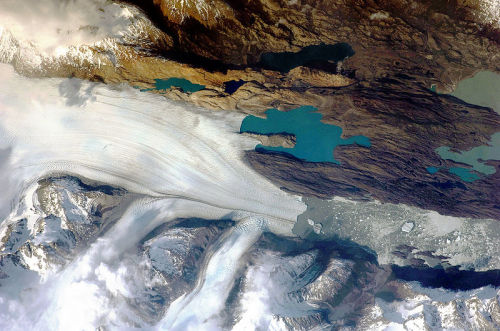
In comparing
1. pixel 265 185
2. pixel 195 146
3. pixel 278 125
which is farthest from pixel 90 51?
pixel 265 185

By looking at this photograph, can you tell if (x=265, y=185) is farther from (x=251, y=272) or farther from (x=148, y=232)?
(x=148, y=232)

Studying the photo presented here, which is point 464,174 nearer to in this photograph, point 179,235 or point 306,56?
point 306,56

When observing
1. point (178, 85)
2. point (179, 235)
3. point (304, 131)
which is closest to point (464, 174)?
point (304, 131)

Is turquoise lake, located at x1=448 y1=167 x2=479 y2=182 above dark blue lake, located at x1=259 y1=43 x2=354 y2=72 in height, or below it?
below

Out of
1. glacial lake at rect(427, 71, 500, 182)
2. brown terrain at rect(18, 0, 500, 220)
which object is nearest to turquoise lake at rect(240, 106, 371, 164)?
brown terrain at rect(18, 0, 500, 220)

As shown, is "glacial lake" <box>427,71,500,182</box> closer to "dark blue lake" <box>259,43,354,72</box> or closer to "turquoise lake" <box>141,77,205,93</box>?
"dark blue lake" <box>259,43,354,72</box>

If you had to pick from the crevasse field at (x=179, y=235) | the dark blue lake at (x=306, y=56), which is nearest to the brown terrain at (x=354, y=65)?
the dark blue lake at (x=306, y=56)

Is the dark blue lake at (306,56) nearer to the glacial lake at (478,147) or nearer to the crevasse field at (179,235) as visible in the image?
the crevasse field at (179,235)
